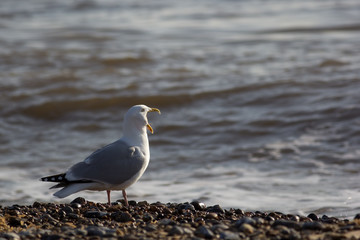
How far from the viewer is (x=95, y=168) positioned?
5672 millimetres

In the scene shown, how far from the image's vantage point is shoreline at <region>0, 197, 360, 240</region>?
172 inches

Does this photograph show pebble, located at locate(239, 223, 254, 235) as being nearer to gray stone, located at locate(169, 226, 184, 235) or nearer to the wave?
gray stone, located at locate(169, 226, 184, 235)

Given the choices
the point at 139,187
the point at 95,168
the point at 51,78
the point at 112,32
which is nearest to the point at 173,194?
the point at 139,187

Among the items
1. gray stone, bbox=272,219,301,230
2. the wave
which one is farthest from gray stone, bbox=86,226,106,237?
the wave

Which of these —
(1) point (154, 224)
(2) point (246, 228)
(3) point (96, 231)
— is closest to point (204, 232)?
(2) point (246, 228)

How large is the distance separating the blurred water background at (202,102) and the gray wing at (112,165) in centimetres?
140

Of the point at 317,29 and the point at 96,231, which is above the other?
the point at 317,29

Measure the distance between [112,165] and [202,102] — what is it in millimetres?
6080

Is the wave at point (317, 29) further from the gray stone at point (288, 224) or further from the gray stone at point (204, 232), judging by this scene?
the gray stone at point (204, 232)

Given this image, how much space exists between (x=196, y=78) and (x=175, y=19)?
7273mm

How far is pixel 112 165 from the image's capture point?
5.69 metres

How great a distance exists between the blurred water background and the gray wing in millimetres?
1397

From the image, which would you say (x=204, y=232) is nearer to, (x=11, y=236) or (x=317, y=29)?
(x=11, y=236)

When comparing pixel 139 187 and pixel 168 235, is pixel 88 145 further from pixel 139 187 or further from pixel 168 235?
pixel 168 235
